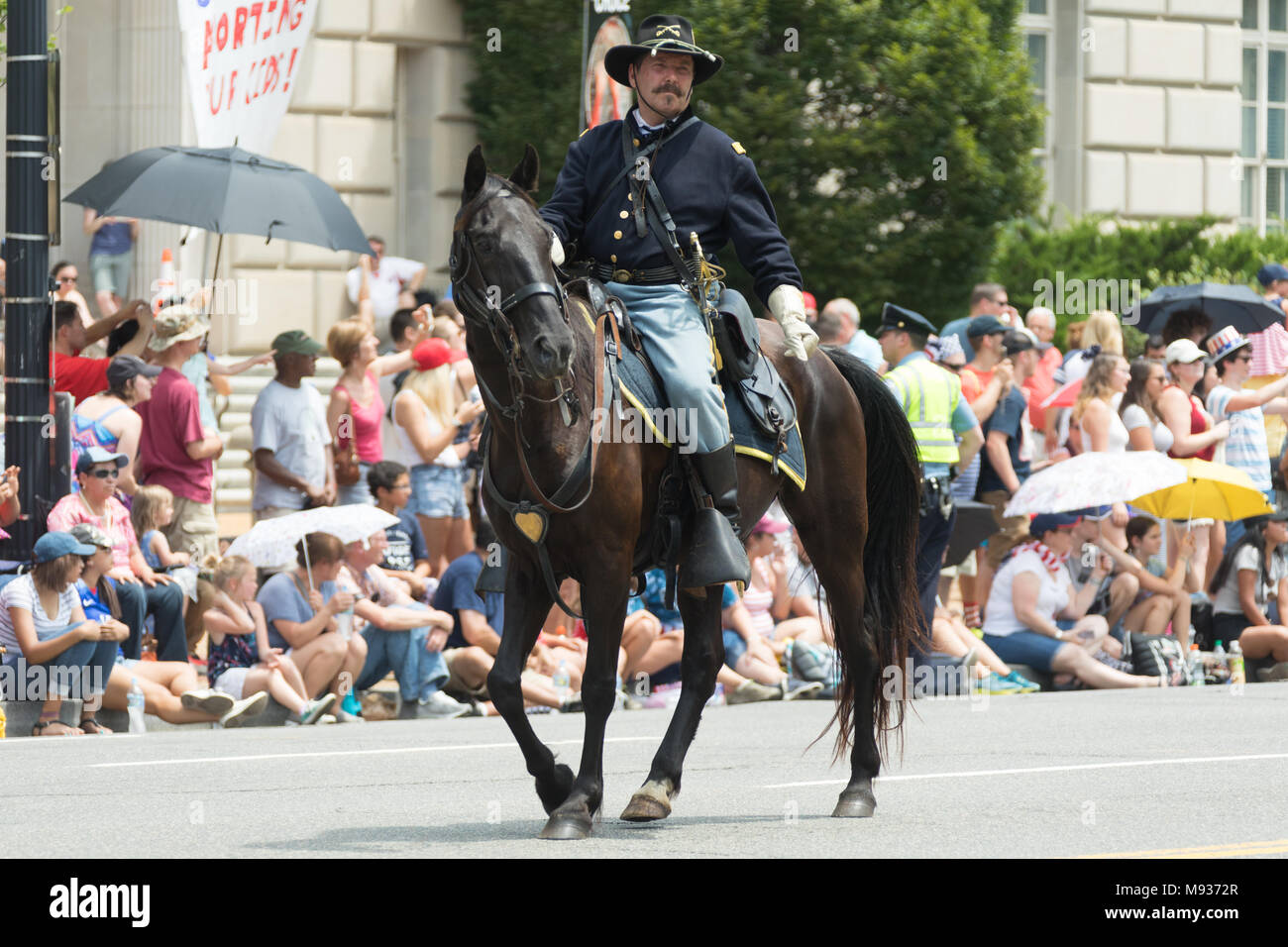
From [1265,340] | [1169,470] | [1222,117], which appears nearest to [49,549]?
[1169,470]

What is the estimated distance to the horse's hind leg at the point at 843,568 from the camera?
9578 millimetres

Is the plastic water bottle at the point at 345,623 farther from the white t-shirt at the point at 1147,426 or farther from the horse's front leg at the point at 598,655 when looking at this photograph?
the white t-shirt at the point at 1147,426

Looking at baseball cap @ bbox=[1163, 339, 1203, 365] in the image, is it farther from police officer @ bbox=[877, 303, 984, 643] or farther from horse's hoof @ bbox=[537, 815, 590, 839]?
horse's hoof @ bbox=[537, 815, 590, 839]

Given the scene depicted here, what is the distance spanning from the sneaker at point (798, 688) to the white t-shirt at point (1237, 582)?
11.1 feet

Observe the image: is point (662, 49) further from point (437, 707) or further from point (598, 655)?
point (437, 707)

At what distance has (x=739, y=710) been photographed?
547 inches

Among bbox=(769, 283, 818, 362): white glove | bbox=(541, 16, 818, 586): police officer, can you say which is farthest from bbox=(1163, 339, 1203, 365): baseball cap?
bbox=(541, 16, 818, 586): police officer

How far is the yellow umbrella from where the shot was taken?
1623 cm

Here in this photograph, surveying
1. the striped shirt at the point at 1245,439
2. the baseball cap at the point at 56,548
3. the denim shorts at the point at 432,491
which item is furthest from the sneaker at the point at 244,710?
the striped shirt at the point at 1245,439

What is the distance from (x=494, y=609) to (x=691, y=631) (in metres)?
5.38

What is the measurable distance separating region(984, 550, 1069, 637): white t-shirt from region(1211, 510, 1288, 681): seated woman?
5.17 ft

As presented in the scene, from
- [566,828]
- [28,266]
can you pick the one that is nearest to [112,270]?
[28,266]

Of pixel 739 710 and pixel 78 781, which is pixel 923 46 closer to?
pixel 739 710

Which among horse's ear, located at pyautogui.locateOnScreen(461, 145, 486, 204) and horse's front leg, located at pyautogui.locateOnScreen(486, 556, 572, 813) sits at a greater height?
horse's ear, located at pyautogui.locateOnScreen(461, 145, 486, 204)
